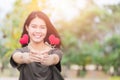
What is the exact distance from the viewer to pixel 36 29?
1194mm

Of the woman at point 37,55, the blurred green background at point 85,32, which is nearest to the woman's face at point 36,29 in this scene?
the woman at point 37,55

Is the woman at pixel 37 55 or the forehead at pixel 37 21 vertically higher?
the forehead at pixel 37 21

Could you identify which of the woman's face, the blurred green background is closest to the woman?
the woman's face

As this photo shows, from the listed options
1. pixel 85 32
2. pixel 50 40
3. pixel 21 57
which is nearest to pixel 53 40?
pixel 50 40

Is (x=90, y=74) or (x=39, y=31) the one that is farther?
(x=90, y=74)

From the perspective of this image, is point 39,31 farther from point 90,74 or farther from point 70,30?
point 90,74

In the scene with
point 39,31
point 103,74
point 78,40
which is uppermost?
point 39,31

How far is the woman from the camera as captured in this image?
45.9 inches

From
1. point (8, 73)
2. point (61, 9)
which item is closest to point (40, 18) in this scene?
point (61, 9)

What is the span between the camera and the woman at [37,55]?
1165mm

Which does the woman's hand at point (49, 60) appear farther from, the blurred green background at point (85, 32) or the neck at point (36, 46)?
the blurred green background at point (85, 32)

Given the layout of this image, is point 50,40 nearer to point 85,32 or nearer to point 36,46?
point 36,46

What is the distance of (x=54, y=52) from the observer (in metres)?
1.20

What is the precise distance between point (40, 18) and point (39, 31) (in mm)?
54
